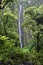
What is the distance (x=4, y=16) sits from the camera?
7836mm

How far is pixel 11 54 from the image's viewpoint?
22.0 ft

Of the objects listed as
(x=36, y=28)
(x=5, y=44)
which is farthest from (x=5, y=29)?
(x=5, y=44)

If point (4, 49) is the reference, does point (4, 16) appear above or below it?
above

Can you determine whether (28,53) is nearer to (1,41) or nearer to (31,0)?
(1,41)

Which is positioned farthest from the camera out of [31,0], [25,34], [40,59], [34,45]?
[31,0]

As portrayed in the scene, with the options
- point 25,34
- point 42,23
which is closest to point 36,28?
point 42,23

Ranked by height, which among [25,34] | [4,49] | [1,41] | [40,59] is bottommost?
[25,34]

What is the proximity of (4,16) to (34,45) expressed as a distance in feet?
4.95

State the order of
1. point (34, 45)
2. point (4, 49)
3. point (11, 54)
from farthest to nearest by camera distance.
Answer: point (34, 45)
point (11, 54)
point (4, 49)

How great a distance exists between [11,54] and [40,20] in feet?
5.20

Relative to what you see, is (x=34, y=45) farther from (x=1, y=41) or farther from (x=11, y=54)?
(x=1, y=41)

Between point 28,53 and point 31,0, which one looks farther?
point 31,0

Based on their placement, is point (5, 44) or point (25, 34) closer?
point (5, 44)

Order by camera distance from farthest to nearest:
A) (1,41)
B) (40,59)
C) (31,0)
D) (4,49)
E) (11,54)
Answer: (31,0) → (40,59) → (11,54) → (4,49) → (1,41)
